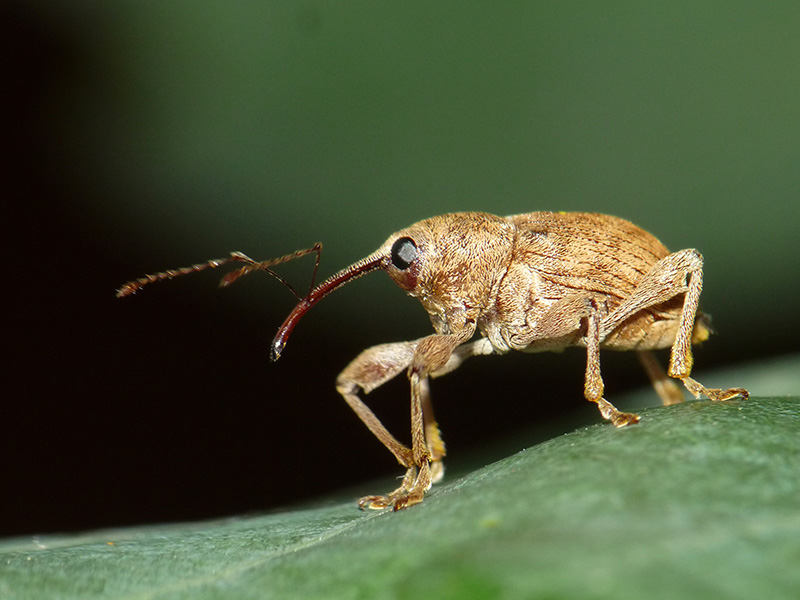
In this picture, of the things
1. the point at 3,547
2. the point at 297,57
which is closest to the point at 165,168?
the point at 297,57

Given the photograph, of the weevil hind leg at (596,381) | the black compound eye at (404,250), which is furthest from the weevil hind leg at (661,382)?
the black compound eye at (404,250)

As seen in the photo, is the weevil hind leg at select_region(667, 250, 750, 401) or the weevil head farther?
the weevil head

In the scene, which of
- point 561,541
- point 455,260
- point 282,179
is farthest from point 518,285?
point 561,541

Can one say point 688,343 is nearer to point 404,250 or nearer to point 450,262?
point 450,262

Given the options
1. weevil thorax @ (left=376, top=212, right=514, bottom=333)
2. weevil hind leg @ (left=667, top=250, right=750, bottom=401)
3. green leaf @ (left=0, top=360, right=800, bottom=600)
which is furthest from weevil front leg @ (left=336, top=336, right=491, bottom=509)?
green leaf @ (left=0, top=360, right=800, bottom=600)

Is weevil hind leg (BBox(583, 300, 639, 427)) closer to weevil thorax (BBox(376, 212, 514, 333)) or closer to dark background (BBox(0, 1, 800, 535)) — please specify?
weevil thorax (BBox(376, 212, 514, 333))

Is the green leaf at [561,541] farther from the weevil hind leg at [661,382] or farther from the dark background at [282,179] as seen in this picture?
the dark background at [282,179]

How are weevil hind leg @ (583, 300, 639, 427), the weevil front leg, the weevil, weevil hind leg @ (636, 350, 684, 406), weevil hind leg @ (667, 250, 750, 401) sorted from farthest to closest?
weevil hind leg @ (636, 350, 684, 406) → the weevil front leg → the weevil → weevil hind leg @ (667, 250, 750, 401) → weevil hind leg @ (583, 300, 639, 427)
